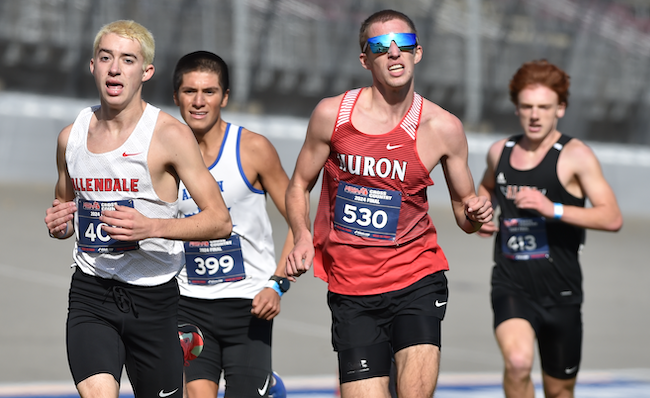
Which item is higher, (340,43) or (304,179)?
(340,43)

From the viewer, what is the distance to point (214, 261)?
5.00m

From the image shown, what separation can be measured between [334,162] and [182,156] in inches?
33.9

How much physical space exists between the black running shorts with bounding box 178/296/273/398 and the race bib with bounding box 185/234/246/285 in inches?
4.9

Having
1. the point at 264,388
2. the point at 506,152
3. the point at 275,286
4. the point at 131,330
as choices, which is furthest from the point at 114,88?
the point at 506,152

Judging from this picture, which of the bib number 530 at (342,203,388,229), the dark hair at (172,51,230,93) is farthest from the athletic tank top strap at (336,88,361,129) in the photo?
the dark hair at (172,51,230,93)

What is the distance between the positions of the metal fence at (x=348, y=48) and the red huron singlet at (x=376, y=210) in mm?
16742

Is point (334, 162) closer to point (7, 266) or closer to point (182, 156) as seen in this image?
point (182, 156)

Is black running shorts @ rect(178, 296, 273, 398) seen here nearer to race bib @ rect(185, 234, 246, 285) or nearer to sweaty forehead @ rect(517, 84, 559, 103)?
race bib @ rect(185, 234, 246, 285)

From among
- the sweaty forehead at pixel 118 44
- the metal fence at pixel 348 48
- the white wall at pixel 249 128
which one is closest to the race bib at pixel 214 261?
the sweaty forehead at pixel 118 44

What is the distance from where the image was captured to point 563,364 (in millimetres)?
5695

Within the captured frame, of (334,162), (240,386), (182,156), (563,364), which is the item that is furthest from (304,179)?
(563,364)

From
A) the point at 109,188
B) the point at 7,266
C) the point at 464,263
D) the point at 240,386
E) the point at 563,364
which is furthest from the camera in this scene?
the point at 464,263

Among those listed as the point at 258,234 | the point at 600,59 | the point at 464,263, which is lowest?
the point at 464,263

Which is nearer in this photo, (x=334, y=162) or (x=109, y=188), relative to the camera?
(x=109, y=188)
